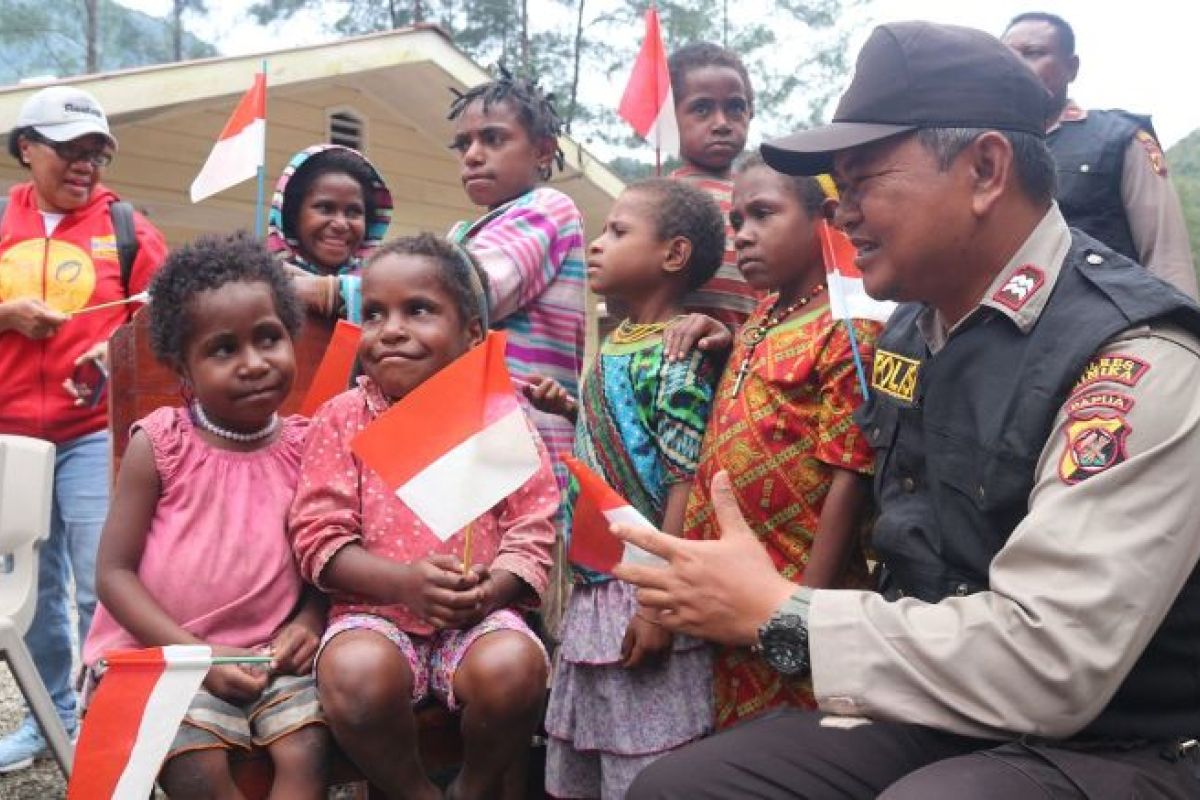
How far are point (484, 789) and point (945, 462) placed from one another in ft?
3.48

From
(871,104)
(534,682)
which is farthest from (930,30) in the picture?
(534,682)

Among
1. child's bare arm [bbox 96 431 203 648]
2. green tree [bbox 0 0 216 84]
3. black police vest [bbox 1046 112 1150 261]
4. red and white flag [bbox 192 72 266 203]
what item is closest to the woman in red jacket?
red and white flag [bbox 192 72 266 203]

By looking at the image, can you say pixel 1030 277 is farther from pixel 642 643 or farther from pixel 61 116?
pixel 61 116

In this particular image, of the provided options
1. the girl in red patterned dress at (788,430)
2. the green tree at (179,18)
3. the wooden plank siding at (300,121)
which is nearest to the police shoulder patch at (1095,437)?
the girl in red patterned dress at (788,430)

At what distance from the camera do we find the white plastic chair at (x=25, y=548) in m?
3.15

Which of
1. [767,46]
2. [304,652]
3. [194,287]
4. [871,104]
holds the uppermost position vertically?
[767,46]

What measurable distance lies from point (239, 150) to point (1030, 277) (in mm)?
3249

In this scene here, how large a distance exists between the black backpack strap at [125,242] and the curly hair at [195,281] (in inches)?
68.4

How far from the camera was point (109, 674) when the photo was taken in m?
1.89

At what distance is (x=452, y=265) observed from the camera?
2.46 m

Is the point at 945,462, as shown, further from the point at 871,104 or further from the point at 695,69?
the point at 695,69

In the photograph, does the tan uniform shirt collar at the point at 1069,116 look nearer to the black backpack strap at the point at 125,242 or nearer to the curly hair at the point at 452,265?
the curly hair at the point at 452,265

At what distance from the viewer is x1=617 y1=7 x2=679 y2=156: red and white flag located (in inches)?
148

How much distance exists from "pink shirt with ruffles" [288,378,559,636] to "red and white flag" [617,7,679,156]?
1812 mm
